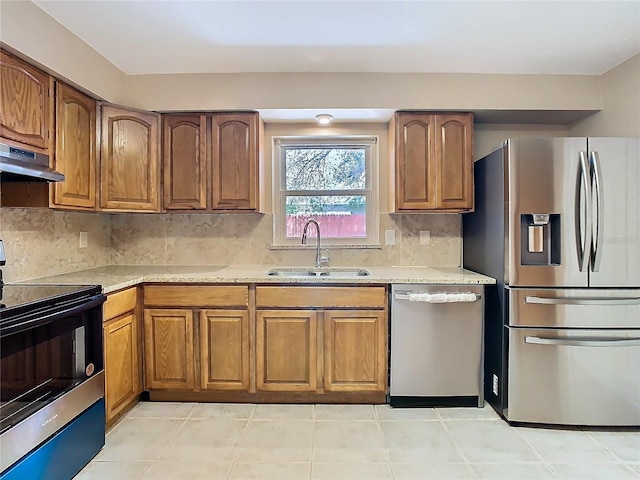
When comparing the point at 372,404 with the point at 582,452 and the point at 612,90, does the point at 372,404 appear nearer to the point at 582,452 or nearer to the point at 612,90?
the point at 582,452

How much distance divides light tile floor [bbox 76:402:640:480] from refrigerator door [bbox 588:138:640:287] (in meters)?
1.07

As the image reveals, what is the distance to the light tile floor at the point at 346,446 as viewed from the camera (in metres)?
1.92

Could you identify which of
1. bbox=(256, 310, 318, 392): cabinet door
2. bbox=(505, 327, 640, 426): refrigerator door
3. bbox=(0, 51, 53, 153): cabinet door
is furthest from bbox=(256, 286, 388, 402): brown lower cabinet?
bbox=(0, 51, 53, 153): cabinet door

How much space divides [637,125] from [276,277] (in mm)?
2547

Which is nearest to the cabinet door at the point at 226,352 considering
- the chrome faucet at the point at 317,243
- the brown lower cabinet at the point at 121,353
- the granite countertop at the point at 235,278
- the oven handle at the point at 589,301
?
the granite countertop at the point at 235,278

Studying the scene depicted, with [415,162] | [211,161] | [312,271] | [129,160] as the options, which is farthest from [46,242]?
[415,162]

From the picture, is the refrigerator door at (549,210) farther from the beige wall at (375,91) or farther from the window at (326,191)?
the window at (326,191)

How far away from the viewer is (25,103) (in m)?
1.98

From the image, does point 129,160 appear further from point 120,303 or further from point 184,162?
point 120,303

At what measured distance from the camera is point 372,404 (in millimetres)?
2646

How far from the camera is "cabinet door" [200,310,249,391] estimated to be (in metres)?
2.62

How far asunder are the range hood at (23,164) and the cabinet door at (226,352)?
4.15 ft

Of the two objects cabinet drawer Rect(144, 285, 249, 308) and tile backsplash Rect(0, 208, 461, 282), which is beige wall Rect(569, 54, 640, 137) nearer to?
tile backsplash Rect(0, 208, 461, 282)

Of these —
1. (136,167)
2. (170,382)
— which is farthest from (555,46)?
(170,382)
